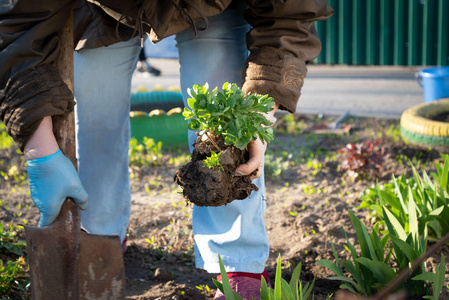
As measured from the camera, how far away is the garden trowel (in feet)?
6.21

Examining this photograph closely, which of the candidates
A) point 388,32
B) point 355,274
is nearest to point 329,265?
point 355,274

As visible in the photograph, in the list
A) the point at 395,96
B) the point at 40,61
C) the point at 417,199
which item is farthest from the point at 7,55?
the point at 395,96

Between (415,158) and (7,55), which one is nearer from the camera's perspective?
(7,55)

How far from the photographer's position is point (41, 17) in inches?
74.6

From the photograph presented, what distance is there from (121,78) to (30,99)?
0.59 meters

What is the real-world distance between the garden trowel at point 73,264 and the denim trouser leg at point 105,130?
580mm

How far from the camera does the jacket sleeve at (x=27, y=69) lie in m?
1.88

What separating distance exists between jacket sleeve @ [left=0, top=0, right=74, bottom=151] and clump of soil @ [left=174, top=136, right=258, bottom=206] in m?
0.54

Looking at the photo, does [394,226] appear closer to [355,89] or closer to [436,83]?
[436,83]

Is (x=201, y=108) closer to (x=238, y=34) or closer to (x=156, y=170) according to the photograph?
(x=238, y=34)

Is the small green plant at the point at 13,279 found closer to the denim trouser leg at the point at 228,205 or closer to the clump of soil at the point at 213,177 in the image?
the denim trouser leg at the point at 228,205

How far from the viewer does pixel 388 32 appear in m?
7.44

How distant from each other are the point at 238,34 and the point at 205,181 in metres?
0.76

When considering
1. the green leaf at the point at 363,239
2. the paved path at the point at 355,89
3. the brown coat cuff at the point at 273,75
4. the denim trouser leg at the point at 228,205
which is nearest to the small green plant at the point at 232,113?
the brown coat cuff at the point at 273,75
